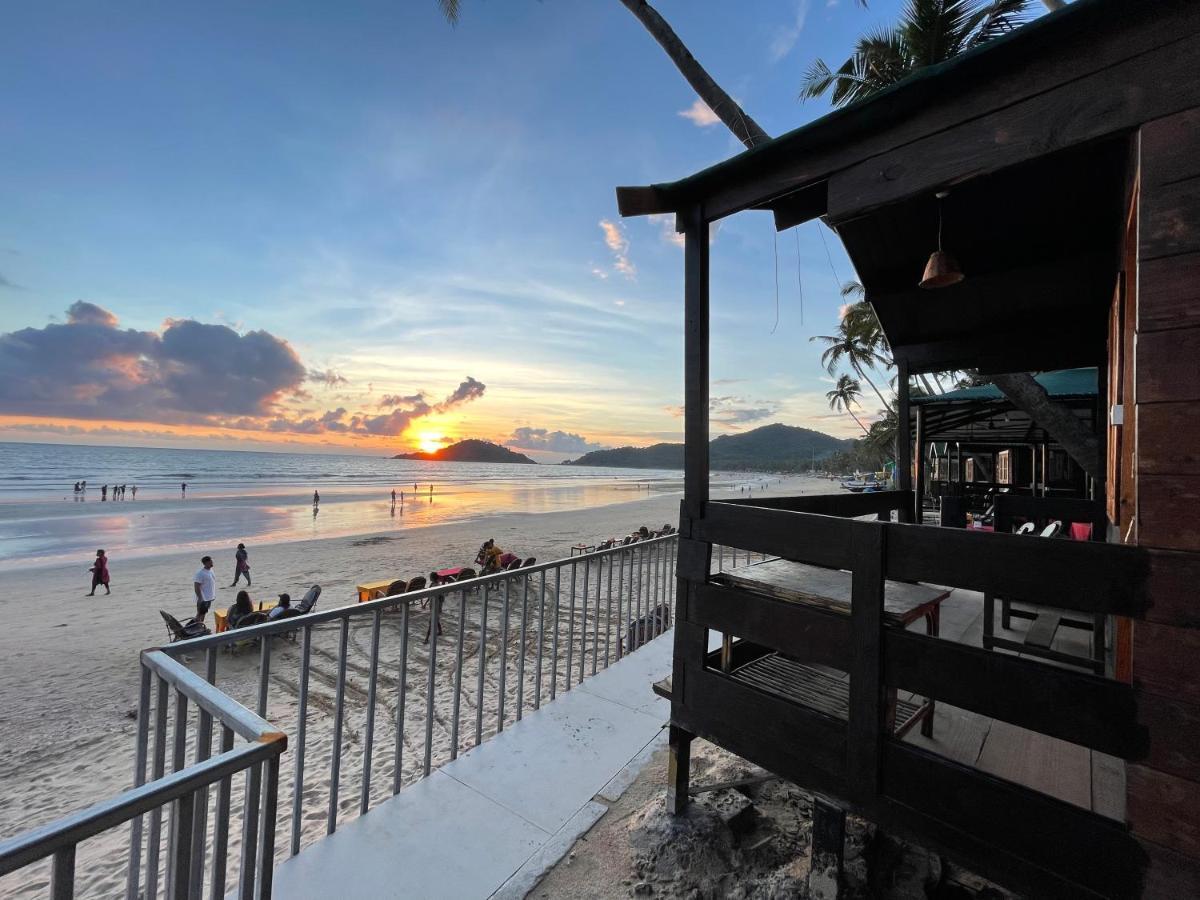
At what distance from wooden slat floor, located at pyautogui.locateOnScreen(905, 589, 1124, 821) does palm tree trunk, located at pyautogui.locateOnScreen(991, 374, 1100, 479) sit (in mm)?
4358

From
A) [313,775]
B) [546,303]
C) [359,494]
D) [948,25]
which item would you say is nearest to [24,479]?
[359,494]

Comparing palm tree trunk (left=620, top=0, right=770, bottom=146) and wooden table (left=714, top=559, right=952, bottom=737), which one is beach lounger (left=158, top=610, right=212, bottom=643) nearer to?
wooden table (left=714, top=559, right=952, bottom=737)

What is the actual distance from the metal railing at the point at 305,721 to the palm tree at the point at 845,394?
120ft

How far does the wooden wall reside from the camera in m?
1.39

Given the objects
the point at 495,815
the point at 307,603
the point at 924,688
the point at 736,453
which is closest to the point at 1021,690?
the point at 924,688

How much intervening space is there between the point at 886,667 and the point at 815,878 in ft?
3.36

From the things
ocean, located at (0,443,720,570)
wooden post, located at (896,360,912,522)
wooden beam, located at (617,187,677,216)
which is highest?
wooden beam, located at (617,187,677,216)

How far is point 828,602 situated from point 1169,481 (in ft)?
4.07

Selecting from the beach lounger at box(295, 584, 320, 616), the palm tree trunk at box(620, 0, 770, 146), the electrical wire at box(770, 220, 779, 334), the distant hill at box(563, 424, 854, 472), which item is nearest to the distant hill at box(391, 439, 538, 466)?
the distant hill at box(563, 424, 854, 472)

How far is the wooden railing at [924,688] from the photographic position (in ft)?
5.00

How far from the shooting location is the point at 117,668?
7.28m

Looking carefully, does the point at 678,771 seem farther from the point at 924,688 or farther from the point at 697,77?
the point at 697,77

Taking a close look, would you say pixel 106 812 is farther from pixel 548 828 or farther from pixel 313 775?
pixel 313 775

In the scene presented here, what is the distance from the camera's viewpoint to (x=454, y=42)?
10.8 meters
